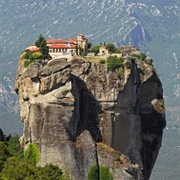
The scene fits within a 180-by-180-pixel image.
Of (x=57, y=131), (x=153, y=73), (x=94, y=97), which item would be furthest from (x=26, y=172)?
(x=153, y=73)

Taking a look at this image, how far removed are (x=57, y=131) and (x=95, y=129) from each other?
639cm

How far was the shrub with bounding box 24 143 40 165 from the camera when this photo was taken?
7319cm

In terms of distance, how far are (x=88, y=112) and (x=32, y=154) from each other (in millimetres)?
7137

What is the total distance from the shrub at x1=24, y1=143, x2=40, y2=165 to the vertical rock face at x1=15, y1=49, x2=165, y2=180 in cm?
42

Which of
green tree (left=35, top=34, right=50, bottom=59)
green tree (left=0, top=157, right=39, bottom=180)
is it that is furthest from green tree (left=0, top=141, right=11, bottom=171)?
green tree (left=35, top=34, right=50, bottom=59)

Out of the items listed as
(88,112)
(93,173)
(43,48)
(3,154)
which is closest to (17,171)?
(3,154)

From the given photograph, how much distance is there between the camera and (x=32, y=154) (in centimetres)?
7362

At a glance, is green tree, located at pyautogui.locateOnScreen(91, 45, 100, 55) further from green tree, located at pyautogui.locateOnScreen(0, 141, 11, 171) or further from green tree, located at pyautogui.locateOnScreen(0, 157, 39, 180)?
green tree, located at pyautogui.locateOnScreen(0, 157, 39, 180)

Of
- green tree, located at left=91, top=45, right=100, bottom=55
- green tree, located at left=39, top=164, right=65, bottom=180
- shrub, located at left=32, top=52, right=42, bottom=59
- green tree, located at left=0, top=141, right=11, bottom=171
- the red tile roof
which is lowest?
green tree, located at left=39, top=164, right=65, bottom=180

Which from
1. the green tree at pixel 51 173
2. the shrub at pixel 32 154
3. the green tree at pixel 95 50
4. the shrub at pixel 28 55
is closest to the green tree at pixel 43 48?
the shrub at pixel 28 55

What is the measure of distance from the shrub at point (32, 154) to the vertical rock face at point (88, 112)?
423mm

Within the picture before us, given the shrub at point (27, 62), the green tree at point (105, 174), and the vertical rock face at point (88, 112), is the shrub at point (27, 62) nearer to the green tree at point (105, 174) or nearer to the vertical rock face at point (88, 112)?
the vertical rock face at point (88, 112)

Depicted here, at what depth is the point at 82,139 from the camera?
74.4 meters

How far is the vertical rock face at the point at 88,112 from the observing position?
7269cm
